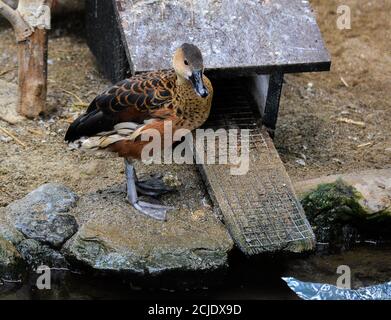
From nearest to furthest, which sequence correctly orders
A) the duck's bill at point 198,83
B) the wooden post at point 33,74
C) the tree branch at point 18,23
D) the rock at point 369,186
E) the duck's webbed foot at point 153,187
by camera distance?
1. the duck's bill at point 198,83
2. the rock at point 369,186
3. the duck's webbed foot at point 153,187
4. the tree branch at point 18,23
5. the wooden post at point 33,74

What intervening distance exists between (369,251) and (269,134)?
1217mm

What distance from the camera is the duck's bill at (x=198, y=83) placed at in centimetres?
546

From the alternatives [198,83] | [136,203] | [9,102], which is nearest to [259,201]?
[136,203]

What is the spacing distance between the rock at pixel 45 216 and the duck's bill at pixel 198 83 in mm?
1127

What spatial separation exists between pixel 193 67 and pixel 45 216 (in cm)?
135

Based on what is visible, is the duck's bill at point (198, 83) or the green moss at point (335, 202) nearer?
the duck's bill at point (198, 83)

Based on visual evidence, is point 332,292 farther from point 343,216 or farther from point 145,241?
point 145,241

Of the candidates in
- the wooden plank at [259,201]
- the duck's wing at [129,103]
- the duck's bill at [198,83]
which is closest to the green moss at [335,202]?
the wooden plank at [259,201]

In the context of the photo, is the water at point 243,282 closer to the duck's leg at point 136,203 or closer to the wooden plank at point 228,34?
the duck's leg at point 136,203

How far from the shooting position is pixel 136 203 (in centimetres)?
578

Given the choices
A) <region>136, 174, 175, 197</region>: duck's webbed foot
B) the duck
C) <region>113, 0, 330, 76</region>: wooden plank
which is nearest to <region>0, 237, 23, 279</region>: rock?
the duck

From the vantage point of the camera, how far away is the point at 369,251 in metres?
5.93
